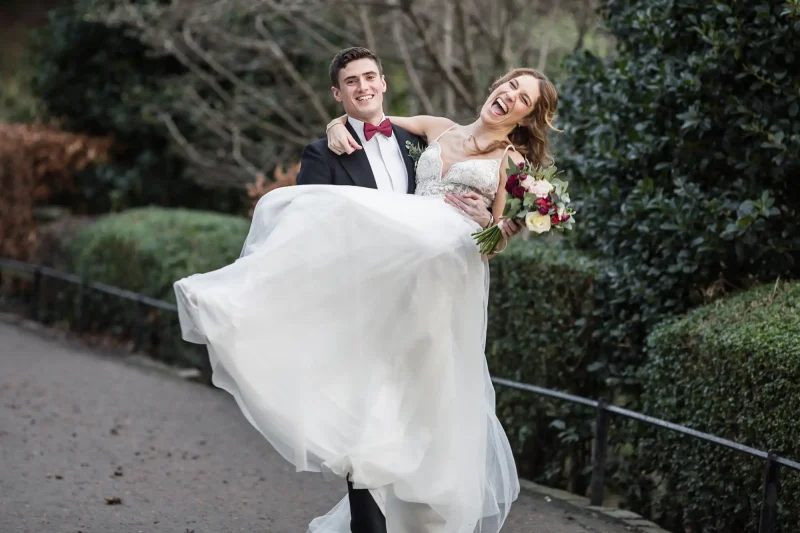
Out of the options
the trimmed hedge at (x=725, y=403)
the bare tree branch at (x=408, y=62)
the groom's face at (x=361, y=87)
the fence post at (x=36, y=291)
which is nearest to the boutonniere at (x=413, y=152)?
the groom's face at (x=361, y=87)

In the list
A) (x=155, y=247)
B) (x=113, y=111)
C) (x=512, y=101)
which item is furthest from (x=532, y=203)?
(x=113, y=111)

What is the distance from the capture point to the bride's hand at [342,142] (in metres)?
4.60

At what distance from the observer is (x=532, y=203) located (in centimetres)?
428

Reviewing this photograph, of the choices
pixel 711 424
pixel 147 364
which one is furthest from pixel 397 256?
pixel 147 364

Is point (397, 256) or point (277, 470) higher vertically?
point (397, 256)

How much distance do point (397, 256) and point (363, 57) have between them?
0.88 metres

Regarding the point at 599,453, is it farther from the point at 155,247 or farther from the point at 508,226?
the point at 155,247

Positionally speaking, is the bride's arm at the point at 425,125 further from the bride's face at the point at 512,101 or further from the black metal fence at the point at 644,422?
the black metal fence at the point at 644,422

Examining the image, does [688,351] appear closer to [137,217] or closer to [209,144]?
[137,217]

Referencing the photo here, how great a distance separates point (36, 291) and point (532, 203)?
403 inches

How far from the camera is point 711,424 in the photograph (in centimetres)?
560

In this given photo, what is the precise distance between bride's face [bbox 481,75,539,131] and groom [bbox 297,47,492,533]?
0.35 meters

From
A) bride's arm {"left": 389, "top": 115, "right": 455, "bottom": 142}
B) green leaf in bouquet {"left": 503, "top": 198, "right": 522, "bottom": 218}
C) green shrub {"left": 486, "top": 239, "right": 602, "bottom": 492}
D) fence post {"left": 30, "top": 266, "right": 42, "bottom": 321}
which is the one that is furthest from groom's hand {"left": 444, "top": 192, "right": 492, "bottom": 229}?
fence post {"left": 30, "top": 266, "right": 42, "bottom": 321}

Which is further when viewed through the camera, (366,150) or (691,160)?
(691,160)
